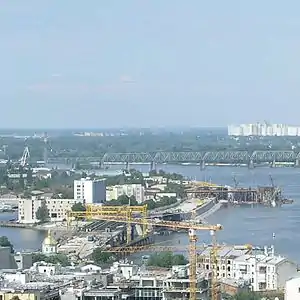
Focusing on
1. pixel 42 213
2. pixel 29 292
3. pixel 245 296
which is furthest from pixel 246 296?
pixel 42 213

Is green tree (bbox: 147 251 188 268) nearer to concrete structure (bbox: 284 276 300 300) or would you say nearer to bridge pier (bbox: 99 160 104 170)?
concrete structure (bbox: 284 276 300 300)

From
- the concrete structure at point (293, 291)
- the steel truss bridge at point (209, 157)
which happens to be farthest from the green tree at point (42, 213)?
the steel truss bridge at point (209, 157)

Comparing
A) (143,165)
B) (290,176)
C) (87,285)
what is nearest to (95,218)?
(87,285)

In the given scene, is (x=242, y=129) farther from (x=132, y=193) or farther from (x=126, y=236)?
(x=126, y=236)

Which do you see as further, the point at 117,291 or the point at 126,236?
the point at 126,236

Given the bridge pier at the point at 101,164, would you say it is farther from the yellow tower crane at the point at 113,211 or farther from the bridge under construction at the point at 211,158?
the yellow tower crane at the point at 113,211

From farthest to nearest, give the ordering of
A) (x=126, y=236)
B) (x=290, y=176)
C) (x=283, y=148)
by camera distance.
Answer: (x=283, y=148), (x=290, y=176), (x=126, y=236)

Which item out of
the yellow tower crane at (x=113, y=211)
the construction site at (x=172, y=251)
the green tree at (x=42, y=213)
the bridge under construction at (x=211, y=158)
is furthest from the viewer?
the bridge under construction at (x=211, y=158)
